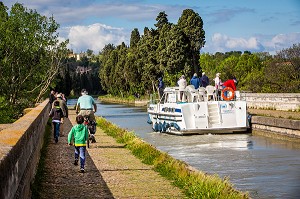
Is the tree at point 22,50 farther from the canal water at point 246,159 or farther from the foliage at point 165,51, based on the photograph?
the foliage at point 165,51

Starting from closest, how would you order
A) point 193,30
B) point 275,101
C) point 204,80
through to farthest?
point 204,80 < point 275,101 < point 193,30

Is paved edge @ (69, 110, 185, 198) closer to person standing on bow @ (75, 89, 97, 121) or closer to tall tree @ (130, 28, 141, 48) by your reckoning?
person standing on bow @ (75, 89, 97, 121)

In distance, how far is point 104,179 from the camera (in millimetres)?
12531

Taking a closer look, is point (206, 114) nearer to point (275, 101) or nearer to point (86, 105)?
point (275, 101)

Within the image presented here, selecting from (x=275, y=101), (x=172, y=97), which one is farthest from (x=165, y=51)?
(x=172, y=97)

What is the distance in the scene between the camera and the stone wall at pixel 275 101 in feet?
114

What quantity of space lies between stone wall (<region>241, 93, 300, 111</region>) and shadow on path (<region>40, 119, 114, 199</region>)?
68.8ft

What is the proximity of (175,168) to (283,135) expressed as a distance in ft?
55.0

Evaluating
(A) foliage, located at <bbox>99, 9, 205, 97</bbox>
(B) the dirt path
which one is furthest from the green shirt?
(A) foliage, located at <bbox>99, 9, 205, 97</bbox>

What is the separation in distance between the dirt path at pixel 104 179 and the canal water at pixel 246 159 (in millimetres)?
2685

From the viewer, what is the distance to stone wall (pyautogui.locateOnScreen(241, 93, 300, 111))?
34706mm

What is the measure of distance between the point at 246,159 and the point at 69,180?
1009cm

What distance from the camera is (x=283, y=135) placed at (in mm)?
28922

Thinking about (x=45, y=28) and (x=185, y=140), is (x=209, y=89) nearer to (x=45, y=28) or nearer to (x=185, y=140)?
(x=185, y=140)
